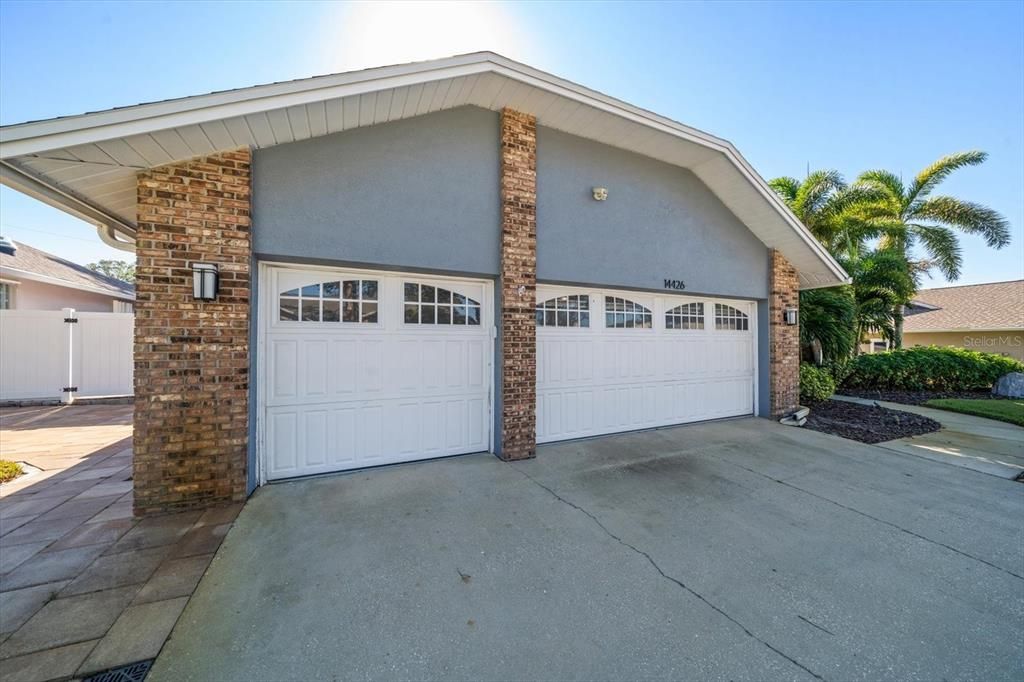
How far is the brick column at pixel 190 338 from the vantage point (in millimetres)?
3807

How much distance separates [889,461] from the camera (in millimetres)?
5691

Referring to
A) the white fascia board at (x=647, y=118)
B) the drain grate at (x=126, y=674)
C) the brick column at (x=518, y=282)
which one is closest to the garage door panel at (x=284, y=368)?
Answer: the brick column at (x=518, y=282)

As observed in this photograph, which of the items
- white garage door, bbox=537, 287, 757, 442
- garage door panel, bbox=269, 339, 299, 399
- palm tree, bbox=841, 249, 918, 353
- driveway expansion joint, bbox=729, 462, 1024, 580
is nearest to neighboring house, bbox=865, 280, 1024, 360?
palm tree, bbox=841, 249, 918, 353

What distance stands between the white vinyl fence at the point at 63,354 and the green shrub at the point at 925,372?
1964 cm

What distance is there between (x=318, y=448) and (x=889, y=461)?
7.93 m

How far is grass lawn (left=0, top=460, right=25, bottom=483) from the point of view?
4.74 metres

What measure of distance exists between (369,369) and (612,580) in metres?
3.65

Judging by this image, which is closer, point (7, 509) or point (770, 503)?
point (7, 509)

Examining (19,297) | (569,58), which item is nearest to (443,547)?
(569,58)

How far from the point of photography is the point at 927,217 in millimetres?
13469

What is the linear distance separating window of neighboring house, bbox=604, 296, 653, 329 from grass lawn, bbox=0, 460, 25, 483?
26.9ft

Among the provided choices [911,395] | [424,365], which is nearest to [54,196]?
[424,365]

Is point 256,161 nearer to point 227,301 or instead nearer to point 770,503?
point 227,301

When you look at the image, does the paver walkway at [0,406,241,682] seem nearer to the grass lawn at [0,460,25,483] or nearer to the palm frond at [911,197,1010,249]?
the grass lawn at [0,460,25,483]
